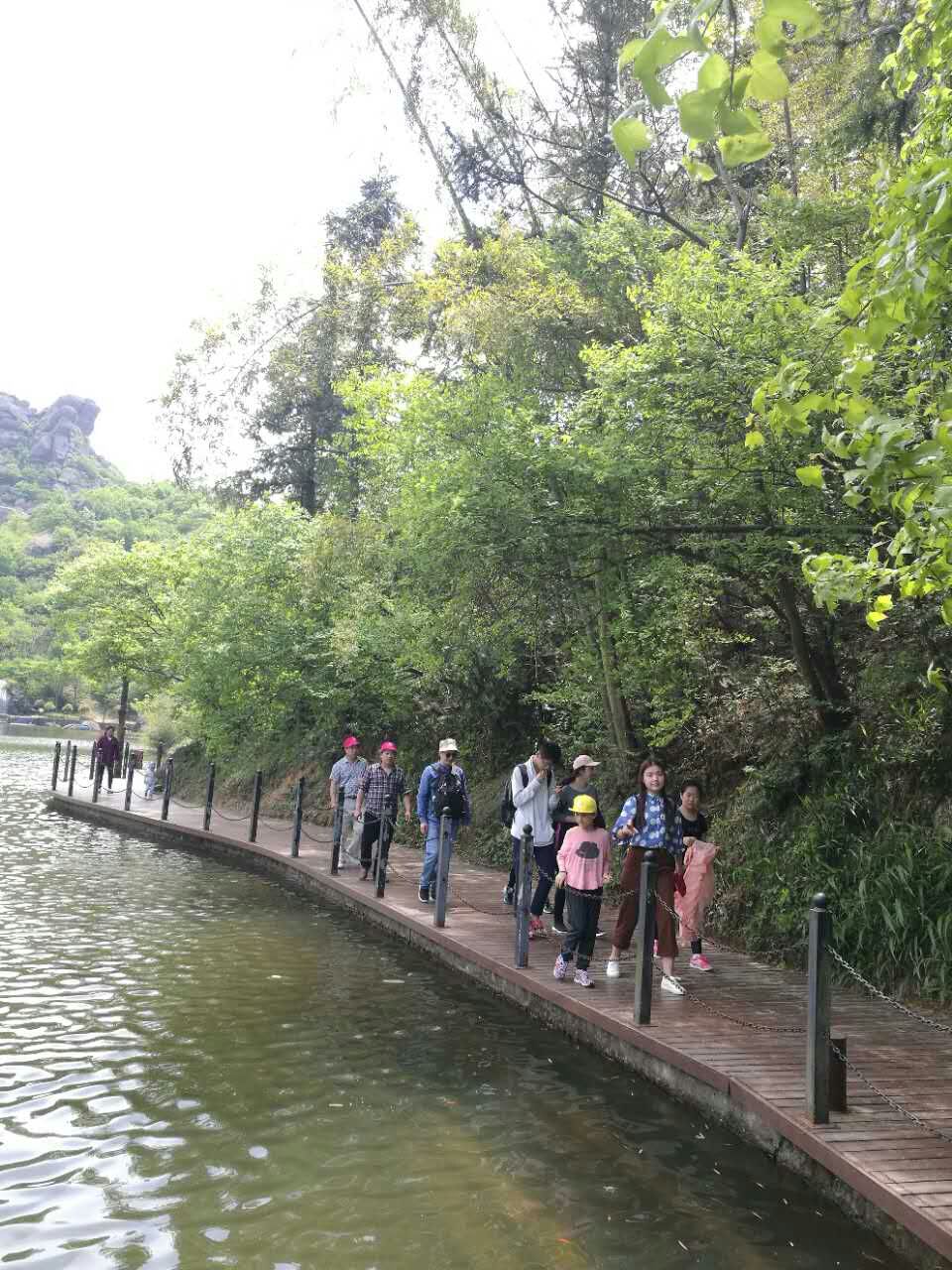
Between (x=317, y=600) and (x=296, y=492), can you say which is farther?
(x=296, y=492)

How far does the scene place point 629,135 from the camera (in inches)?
75.4

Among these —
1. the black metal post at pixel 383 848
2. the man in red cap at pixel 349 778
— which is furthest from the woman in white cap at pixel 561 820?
the man in red cap at pixel 349 778

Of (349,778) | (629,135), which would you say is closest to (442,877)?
(349,778)

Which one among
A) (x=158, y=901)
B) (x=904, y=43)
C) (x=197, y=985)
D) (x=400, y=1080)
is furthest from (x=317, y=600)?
(x=904, y=43)

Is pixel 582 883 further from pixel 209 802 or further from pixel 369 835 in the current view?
pixel 209 802

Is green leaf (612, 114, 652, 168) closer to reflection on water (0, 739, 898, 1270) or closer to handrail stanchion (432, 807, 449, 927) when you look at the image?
reflection on water (0, 739, 898, 1270)

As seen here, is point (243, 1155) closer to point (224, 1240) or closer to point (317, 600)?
point (224, 1240)

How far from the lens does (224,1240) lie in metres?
4.21

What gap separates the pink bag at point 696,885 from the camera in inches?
340

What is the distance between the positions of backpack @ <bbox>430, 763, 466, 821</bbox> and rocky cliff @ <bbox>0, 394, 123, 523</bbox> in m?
157

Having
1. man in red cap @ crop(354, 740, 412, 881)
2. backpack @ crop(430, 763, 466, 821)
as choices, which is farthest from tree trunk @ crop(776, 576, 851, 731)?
man in red cap @ crop(354, 740, 412, 881)

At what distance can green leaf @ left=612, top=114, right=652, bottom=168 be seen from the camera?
1.89 meters

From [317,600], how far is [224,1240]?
16902 mm

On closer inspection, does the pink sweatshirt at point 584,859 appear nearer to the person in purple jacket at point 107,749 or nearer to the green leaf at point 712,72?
the green leaf at point 712,72
